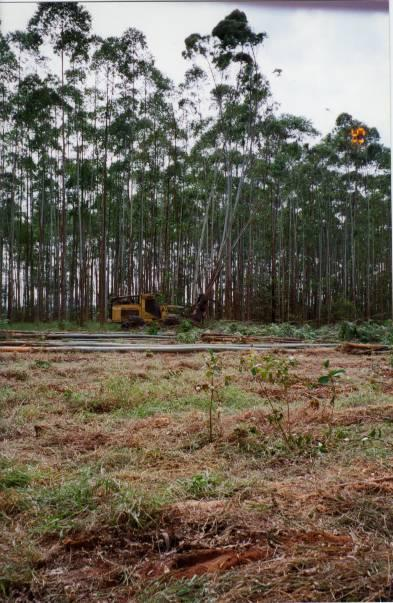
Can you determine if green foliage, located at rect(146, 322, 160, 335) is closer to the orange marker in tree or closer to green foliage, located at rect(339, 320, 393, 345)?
green foliage, located at rect(339, 320, 393, 345)

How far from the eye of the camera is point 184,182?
2.59 meters

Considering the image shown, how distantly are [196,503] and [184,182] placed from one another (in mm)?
1778

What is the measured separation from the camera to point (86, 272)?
2.95 meters

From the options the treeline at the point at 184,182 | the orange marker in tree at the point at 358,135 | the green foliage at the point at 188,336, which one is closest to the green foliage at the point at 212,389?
the treeline at the point at 184,182

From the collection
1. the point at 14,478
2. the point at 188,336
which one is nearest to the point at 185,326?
the point at 188,336

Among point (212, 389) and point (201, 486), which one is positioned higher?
point (212, 389)

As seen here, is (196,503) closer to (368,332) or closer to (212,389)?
(212,389)

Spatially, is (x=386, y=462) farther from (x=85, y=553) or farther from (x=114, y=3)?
(x=114, y=3)

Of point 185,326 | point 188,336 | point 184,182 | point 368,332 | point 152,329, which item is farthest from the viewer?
point 188,336

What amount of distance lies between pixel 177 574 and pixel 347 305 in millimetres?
1589

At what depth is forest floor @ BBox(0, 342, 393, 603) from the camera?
1055 millimetres

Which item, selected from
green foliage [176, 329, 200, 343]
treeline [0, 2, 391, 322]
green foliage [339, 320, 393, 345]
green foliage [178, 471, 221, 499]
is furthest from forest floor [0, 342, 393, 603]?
green foliage [176, 329, 200, 343]

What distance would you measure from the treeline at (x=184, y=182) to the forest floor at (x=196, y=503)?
0.62 m

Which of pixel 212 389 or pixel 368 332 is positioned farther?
pixel 368 332
